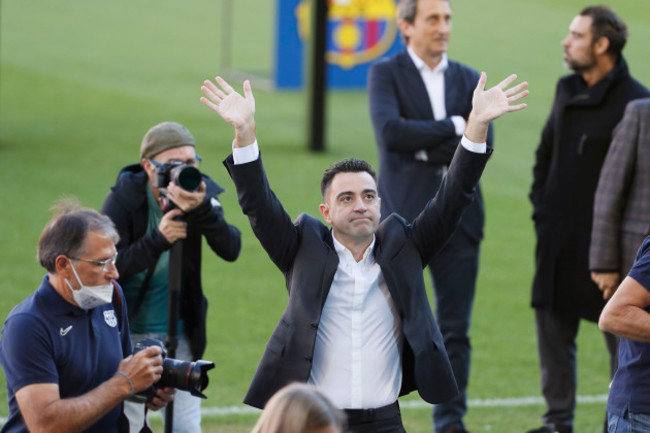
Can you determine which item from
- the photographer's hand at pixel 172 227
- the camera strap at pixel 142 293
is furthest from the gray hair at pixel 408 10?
the camera strap at pixel 142 293

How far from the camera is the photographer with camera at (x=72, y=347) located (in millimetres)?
4418

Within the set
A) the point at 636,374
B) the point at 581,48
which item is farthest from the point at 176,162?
the point at 581,48

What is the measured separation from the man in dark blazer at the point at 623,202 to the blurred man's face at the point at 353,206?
2028 millimetres

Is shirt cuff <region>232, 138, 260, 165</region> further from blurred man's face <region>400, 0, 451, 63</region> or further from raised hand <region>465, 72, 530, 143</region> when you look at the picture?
blurred man's face <region>400, 0, 451, 63</region>

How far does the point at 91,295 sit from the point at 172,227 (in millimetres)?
1047

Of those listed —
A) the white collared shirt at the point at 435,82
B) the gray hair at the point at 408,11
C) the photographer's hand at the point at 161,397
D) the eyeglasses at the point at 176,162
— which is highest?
the gray hair at the point at 408,11

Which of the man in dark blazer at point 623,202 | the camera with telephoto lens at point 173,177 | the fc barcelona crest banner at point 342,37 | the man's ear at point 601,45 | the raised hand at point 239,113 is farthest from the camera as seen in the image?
the fc barcelona crest banner at point 342,37

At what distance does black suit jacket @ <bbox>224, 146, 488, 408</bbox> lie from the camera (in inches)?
184

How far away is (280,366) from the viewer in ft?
15.4

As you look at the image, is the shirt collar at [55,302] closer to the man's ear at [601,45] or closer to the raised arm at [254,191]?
the raised arm at [254,191]

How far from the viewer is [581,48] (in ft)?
23.1

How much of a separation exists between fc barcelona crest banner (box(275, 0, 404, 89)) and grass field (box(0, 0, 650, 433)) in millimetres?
434

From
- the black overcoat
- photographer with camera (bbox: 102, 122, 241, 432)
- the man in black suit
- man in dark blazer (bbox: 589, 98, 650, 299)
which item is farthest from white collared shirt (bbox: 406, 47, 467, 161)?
the man in black suit

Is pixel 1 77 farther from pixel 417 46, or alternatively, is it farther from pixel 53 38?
pixel 417 46
